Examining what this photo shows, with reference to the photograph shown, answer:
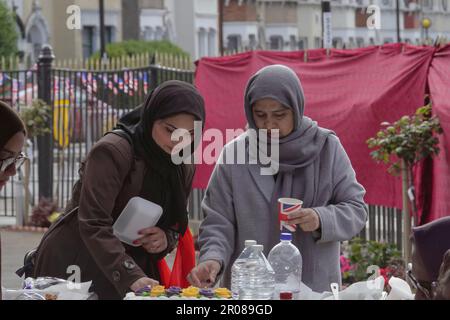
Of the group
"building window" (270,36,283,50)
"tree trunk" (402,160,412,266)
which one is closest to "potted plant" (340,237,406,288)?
"tree trunk" (402,160,412,266)

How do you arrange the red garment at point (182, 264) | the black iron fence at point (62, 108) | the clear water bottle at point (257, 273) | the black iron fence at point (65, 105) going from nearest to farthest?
the clear water bottle at point (257, 273), the red garment at point (182, 264), the black iron fence at point (65, 105), the black iron fence at point (62, 108)

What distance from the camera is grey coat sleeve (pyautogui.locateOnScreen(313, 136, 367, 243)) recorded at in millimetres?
5411

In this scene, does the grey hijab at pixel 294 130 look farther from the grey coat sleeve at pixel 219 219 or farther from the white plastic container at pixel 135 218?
the white plastic container at pixel 135 218

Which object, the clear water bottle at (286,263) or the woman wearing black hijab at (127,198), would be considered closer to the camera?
the clear water bottle at (286,263)

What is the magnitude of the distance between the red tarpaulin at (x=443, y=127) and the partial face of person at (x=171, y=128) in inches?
188

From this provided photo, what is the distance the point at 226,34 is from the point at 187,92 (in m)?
53.0

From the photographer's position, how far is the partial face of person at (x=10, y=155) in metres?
4.51

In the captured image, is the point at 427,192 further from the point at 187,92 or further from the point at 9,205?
the point at 9,205

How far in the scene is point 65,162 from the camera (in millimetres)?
17891

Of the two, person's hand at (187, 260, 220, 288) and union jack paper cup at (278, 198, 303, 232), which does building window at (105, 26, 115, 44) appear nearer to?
person's hand at (187, 260, 220, 288)

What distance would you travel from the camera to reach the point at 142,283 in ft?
17.0

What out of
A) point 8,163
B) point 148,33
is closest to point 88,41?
point 148,33

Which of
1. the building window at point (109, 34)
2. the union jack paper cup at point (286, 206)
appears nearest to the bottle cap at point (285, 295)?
the union jack paper cup at point (286, 206)

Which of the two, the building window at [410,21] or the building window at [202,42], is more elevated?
the building window at [410,21]
